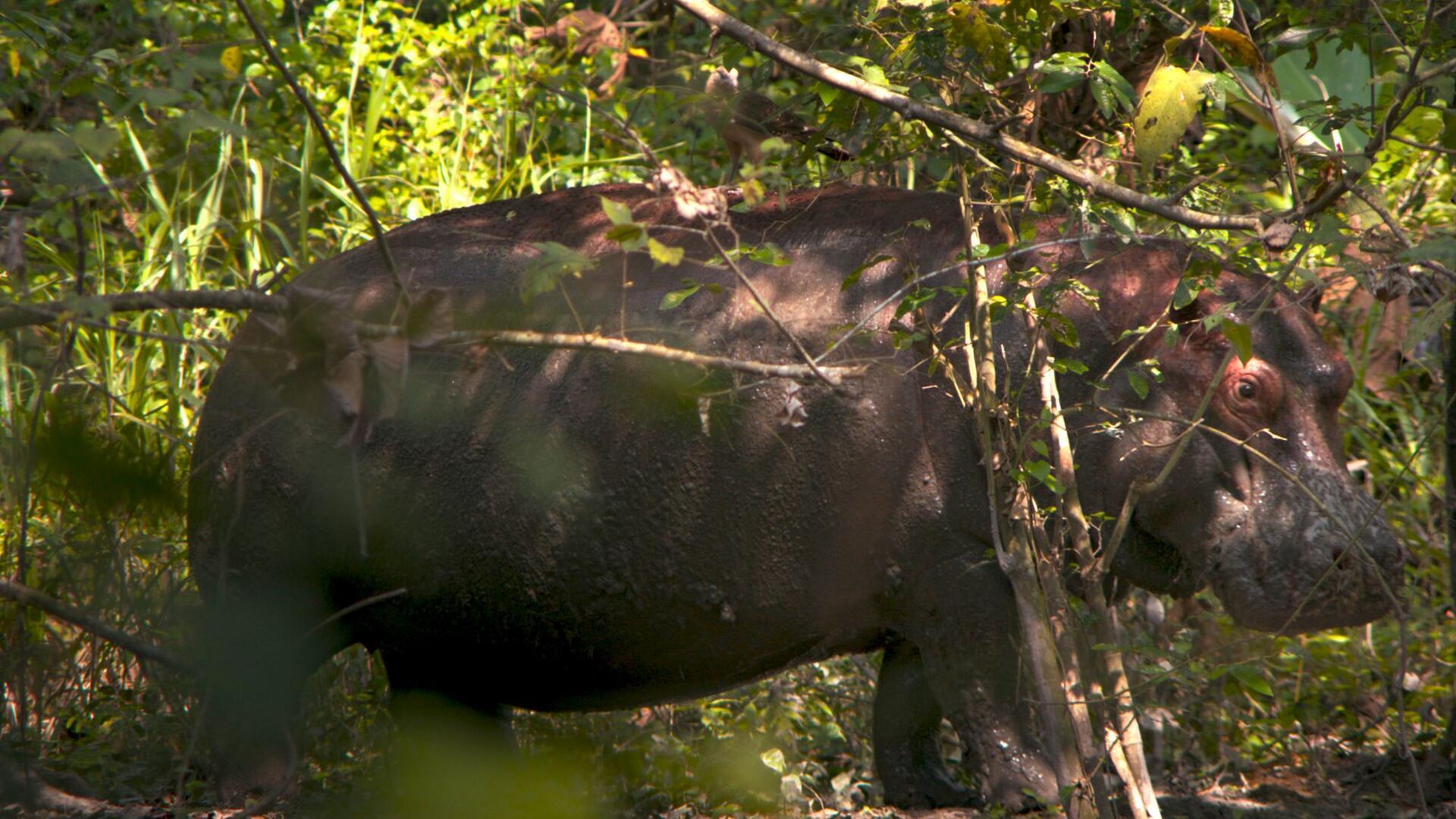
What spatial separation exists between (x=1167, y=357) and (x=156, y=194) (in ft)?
13.1

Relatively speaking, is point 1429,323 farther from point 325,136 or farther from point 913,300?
point 325,136

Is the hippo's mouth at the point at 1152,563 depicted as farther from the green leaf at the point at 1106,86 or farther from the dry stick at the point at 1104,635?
the green leaf at the point at 1106,86

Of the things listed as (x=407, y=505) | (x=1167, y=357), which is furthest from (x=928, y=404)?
(x=407, y=505)

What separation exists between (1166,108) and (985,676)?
1575mm

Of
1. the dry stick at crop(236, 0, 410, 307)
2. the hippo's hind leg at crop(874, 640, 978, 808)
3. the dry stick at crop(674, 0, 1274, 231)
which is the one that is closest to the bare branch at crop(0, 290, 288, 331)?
the dry stick at crop(236, 0, 410, 307)

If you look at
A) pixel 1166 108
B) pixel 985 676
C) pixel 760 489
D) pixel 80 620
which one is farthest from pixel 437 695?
pixel 1166 108

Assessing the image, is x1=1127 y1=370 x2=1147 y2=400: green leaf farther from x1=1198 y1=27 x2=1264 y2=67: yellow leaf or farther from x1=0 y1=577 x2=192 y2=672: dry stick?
x1=0 y1=577 x2=192 y2=672: dry stick

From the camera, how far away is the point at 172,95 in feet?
7.32

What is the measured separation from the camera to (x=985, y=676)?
12.1 feet

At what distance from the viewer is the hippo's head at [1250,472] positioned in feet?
12.1

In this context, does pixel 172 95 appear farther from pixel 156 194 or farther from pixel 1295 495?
pixel 156 194

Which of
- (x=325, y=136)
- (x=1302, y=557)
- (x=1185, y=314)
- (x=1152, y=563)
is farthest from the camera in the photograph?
(x=1152, y=563)

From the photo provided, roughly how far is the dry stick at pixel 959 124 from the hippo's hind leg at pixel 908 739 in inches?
70.3

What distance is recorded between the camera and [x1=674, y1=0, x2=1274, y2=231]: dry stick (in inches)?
106
